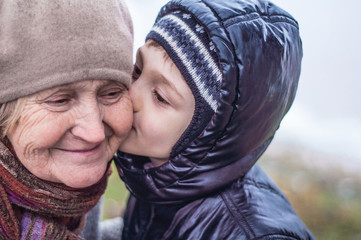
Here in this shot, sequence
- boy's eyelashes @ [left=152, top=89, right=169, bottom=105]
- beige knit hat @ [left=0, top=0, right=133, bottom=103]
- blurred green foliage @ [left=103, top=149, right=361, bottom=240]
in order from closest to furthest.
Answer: beige knit hat @ [left=0, top=0, right=133, bottom=103]
boy's eyelashes @ [left=152, top=89, right=169, bottom=105]
blurred green foliage @ [left=103, top=149, right=361, bottom=240]

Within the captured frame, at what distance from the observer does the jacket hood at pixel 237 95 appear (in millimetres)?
1670

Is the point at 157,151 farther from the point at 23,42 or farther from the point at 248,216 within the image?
the point at 23,42

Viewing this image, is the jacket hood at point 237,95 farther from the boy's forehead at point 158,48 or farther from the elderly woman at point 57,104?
the elderly woman at point 57,104

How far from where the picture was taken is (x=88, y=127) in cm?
168

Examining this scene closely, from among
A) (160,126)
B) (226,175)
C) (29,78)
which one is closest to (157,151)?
(160,126)

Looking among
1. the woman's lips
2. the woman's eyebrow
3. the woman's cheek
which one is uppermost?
the woman's eyebrow

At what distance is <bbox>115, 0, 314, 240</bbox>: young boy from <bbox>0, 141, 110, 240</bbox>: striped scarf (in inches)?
13.9

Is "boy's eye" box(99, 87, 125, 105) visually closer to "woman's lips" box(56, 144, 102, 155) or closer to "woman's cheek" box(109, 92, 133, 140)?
"woman's cheek" box(109, 92, 133, 140)

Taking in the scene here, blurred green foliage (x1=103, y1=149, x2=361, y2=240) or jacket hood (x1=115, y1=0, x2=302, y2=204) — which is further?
blurred green foliage (x1=103, y1=149, x2=361, y2=240)

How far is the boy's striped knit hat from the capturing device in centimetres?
175

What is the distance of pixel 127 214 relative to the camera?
8.31 feet

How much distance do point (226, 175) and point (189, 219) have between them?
32cm

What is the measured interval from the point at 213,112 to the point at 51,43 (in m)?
0.78

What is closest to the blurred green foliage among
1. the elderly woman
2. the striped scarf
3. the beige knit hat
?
the striped scarf
